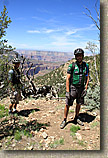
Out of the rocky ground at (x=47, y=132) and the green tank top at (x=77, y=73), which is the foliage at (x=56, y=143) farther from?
the green tank top at (x=77, y=73)

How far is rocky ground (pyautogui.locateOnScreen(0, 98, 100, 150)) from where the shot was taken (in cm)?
245

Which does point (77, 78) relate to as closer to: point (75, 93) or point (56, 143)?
point (75, 93)

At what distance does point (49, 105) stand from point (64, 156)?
2.78m

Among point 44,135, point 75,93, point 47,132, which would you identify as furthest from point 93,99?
point 44,135

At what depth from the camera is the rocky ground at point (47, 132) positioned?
2452 millimetres

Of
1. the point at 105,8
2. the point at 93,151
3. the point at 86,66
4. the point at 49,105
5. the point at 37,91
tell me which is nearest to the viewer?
the point at 93,151

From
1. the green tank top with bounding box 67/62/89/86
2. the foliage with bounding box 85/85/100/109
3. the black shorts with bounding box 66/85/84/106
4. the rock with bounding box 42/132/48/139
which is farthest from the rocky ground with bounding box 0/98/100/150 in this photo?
the green tank top with bounding box 67/62/89/86

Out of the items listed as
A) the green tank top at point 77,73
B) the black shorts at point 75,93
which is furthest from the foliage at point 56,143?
the green tank top at point 77,73

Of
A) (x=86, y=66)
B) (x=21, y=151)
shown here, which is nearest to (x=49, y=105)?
(x=86, y=66)

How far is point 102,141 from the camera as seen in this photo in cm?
240

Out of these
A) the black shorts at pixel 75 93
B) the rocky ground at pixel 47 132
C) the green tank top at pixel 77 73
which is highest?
the green tank top at pixel 77 73

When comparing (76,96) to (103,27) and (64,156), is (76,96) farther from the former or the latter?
(103,27)

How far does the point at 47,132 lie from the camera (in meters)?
2.96

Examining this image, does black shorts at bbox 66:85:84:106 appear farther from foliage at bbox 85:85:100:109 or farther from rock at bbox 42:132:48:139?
foliage at bbox 85:85:100:109
